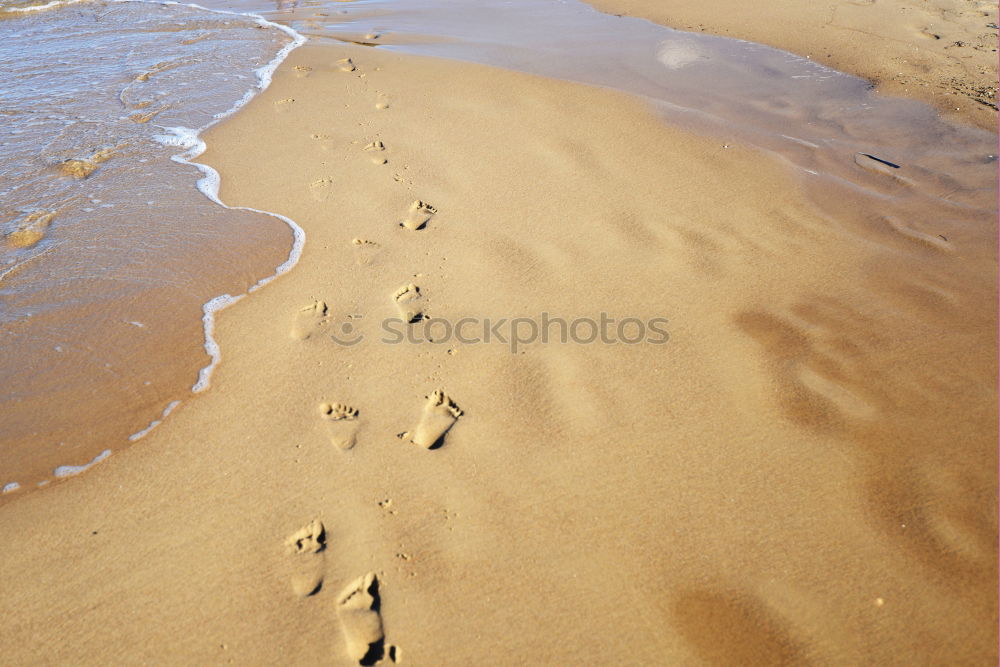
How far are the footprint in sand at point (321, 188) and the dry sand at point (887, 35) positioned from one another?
5.62 metres

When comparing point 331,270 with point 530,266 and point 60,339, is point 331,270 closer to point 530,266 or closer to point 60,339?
point 530,266

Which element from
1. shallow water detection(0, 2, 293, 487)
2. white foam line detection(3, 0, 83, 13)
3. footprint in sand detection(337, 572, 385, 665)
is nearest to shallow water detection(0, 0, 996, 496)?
shallow water detection(0, 2, 293, 487)

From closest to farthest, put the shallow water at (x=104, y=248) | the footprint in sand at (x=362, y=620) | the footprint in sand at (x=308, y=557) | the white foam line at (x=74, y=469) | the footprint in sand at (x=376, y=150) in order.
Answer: the footprint in sand at (x=362, y=620)
the footprint in sand at (x=308, y=557)
the white foam line at (x=74, y=469)
the shallow water at (x=104, y=248)
the footprint in sand at (x=376, y=150)

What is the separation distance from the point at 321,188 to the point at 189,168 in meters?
1.23

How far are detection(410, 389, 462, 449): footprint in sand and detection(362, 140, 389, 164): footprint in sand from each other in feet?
8.88

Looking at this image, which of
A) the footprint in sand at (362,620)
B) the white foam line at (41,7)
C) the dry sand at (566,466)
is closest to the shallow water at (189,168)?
the dry sand at (566,466)

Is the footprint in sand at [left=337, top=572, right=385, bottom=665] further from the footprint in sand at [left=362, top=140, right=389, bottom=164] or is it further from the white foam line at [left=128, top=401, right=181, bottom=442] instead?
the footprint in sand at [left=362, top=140, right=389, bottom=164]

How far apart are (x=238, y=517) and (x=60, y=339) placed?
1.72 metres

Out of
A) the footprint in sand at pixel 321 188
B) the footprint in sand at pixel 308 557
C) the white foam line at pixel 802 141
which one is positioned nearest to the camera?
the footprint in sand at pixel 308 557

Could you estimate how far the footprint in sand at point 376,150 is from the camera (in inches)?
200

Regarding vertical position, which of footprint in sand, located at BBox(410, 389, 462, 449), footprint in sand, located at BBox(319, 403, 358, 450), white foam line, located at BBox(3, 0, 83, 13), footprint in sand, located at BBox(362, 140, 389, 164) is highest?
white foam line, located at BBox(3, 0, 83, 13)

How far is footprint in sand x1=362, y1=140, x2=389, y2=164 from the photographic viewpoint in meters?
5.07

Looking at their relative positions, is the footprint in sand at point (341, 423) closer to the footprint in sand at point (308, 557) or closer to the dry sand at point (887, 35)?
the footprint in sand at point (308, 557)

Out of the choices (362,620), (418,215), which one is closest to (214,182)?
(418,215)
